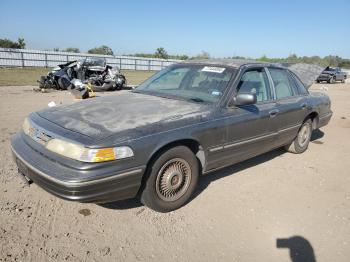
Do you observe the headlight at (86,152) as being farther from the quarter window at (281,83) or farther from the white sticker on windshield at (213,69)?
the quarter window at (281,83)

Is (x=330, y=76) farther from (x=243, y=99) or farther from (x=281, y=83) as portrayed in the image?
(x=243, y=99)

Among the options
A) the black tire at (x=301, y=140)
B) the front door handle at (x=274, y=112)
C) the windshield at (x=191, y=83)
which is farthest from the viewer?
the black tire at (x=301, y=140)

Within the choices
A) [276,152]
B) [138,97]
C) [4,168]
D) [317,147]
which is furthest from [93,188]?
[317,147]

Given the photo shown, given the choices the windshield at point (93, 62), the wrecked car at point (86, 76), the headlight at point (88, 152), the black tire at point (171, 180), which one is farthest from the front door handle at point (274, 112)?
the windshield at point (93, 62)

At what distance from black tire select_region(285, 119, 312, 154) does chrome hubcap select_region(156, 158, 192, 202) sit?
9.90 feet

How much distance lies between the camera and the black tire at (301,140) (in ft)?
19.8

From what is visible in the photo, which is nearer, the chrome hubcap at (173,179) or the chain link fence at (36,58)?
the chrome hubcap at (173,179)

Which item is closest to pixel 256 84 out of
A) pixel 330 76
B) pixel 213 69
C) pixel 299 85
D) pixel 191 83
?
pixel 213 69

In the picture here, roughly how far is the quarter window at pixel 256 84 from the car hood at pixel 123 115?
774 millimetres

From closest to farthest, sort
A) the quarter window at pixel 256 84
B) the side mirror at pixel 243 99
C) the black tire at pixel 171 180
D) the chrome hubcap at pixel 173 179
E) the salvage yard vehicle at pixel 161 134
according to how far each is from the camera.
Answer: the salvage yard vehicle at pixel 161 134 < the black tire at pixel 171 180 < the chrome hubcap at pixel 173 179 < the side mirror at pixel 243 99 < the quarter window at pixel 256 84

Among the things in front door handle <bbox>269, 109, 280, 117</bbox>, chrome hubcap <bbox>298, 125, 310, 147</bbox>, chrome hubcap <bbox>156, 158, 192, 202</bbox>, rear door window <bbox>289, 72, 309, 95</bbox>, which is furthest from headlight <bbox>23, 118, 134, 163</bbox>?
chrome hubcap <bbox>298, 125, 310, 147</bbox>

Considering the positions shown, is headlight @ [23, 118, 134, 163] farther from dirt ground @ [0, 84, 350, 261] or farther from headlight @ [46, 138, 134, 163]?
dirt ground @ [0, 84, 350, 261]

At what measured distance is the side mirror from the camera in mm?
3971

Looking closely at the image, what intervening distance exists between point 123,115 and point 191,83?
1404 millimetres
